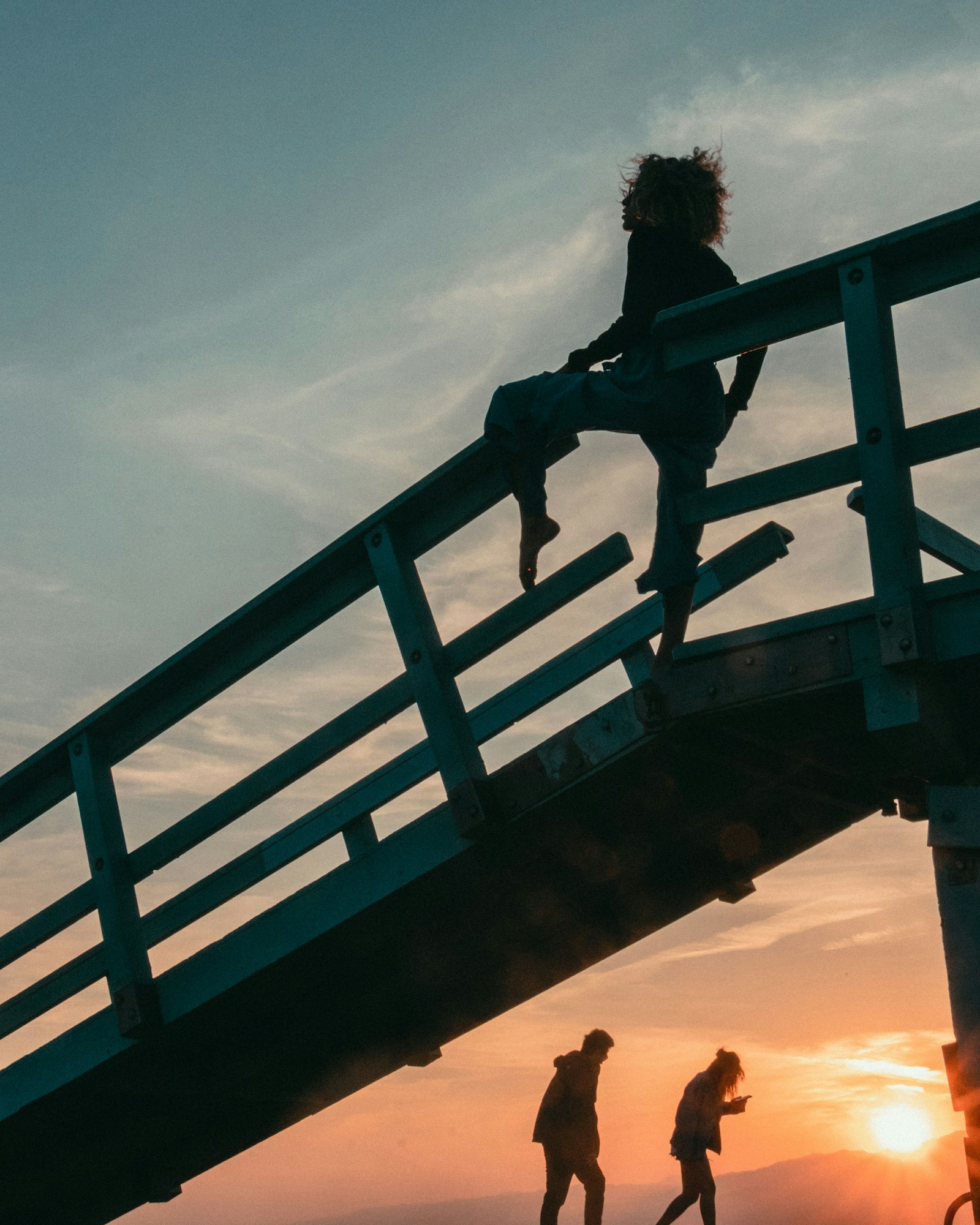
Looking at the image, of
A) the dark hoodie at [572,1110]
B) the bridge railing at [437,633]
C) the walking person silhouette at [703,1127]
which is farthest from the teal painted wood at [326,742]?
the walking person silhouette at [703,1127]

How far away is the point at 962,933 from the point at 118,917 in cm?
301

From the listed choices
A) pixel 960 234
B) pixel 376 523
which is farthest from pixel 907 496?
pixel 376 523

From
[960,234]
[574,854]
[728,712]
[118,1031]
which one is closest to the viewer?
[960,234]

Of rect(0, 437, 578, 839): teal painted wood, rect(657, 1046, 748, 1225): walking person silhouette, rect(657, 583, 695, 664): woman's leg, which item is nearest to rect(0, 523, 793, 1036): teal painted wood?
rect(657, 583, 695, 664): woman's leg

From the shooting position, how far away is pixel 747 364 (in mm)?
4352

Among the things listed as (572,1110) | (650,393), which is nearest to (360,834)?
(650,393)

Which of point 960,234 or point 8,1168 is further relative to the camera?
point 8,1168

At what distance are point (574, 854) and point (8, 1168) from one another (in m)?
3.31

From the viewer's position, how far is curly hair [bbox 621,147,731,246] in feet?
13.5

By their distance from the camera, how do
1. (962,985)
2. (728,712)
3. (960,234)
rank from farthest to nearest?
(728,712) < (960,234) < (962,985)

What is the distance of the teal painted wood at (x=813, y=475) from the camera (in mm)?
3514

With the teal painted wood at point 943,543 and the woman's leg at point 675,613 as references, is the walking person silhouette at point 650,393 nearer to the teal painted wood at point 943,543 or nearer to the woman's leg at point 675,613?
the woman's leg at point 675,613

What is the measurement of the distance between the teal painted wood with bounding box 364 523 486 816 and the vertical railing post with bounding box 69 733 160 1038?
4.78 ft

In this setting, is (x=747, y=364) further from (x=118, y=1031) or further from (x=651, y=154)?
(x=118, y=1031)
